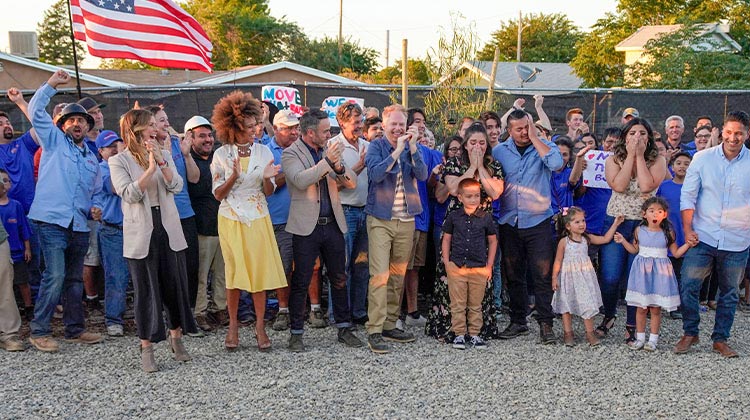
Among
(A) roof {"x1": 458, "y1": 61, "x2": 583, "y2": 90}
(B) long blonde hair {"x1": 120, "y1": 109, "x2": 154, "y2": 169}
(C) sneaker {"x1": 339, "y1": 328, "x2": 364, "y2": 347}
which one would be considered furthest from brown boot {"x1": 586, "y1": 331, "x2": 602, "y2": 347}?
(A) roof {"x1": 458, "y1": 61, "x2": 583, "y2": 90}

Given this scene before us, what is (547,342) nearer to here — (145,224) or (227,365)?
(227,365)

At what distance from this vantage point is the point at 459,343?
20.3 ft

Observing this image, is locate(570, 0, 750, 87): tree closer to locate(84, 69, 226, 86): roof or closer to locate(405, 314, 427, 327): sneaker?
locate(84, 69, 226, 86): roof

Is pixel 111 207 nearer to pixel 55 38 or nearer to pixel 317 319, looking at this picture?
pixel 317 319

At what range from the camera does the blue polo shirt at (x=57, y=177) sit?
6.02m

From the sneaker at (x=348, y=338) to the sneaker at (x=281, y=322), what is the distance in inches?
27.5

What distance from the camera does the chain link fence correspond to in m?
10.7

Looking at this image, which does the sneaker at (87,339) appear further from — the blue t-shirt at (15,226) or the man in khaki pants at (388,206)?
the man in khaki pants at (388,206)

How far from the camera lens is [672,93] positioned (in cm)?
1102

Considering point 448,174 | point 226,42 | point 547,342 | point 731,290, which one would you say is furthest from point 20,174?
point 226,42

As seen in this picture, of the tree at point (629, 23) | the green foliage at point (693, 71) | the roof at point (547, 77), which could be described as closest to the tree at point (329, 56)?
the roof at point (547, 77)

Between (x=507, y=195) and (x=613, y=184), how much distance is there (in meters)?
0.97

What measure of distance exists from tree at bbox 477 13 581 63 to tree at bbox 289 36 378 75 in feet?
38.0

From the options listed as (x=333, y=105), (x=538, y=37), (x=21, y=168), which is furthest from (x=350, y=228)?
(x=538, y=37)
